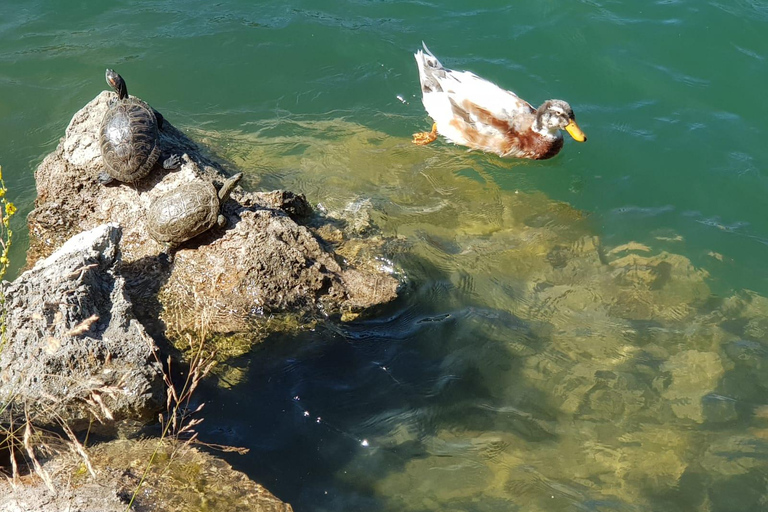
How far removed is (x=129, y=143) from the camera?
5.18 metres

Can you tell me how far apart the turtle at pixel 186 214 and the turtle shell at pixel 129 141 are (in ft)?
1.61

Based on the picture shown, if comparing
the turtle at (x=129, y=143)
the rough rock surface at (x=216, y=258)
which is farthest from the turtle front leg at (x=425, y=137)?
the turtle at (x=129, y=143)

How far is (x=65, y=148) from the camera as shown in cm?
582

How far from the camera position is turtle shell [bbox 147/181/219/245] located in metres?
→ 4.80

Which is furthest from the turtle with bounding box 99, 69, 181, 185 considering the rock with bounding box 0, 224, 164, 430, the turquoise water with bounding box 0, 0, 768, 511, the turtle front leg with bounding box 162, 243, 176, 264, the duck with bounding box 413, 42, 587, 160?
the duck with bounding box 413, 42, 587, 160

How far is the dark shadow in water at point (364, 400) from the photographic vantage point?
4449mm

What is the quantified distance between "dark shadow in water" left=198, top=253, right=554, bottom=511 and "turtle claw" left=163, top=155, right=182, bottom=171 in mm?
1751

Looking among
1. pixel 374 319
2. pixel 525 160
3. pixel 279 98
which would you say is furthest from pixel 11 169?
pixel 525 160

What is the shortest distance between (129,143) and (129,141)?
0.04m

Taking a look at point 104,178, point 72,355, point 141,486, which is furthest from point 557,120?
point 141,486

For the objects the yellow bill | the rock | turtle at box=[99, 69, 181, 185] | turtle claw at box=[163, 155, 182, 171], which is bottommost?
the rock

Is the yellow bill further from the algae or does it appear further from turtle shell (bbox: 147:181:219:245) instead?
turtle shell (bbox: 147:181:219:245)

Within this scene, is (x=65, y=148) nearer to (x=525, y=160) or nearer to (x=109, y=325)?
(x=109, y=325)

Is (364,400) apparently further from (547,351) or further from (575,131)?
(575,131)
